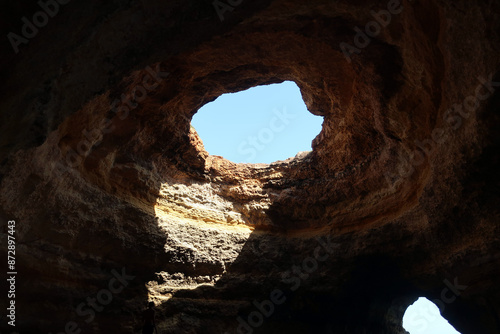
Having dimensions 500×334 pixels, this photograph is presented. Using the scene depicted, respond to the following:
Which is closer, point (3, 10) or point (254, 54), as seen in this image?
point (3, 10)

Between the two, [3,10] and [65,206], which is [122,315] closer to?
[65,206]

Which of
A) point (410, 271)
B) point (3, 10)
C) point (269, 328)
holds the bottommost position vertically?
point (269, 328)

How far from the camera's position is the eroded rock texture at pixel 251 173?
149 inches

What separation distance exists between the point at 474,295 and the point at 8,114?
7438 mm

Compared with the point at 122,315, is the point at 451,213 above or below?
above

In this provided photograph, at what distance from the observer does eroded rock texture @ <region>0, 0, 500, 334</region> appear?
3.79 m

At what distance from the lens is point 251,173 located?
8.98 metres

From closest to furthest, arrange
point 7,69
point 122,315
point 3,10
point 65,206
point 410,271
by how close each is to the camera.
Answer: point 3,10 → point 7,69 → point 65,206 → point 122,315 → point 410,271

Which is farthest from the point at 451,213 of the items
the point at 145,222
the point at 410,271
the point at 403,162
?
the point at 145,222

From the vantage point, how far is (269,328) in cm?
732

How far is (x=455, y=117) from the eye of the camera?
198 inches

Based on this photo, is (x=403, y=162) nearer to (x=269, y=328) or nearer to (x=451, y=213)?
(x=451, y=213)

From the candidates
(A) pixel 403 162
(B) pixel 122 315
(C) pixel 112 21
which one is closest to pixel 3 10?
(C) pixel 112 21

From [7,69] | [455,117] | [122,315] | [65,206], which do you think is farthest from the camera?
[122,315]
